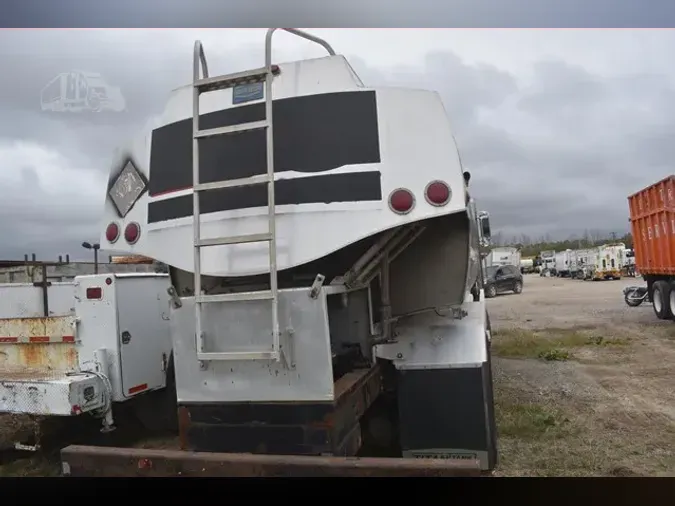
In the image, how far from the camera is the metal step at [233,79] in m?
2.43

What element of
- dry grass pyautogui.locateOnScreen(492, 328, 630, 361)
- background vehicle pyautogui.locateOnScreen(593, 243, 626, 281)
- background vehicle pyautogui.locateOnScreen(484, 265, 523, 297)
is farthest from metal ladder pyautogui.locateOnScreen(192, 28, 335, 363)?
background vehicle pyautogui.locateOnScreen(593, 243, 626, 281)

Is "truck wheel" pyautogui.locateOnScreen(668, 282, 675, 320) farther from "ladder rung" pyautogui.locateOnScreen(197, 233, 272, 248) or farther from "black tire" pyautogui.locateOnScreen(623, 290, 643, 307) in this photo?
"ladder rung" pyautogui.locateOnScreen(197, 233, 272, 248)

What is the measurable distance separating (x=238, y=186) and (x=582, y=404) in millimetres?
3990

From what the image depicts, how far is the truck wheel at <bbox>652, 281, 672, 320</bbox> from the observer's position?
11.0 meters

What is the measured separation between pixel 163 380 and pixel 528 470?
97.5 inches

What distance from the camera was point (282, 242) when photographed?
2.52m

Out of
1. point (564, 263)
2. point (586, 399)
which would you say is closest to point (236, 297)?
point (586, 399)

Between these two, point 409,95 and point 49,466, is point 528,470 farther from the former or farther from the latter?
point 49,466

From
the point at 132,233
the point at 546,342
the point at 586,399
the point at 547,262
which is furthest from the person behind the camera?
the point at 547,262

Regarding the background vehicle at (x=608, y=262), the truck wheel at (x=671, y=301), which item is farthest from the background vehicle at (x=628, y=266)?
the truck wheel at (x=671, y=301)

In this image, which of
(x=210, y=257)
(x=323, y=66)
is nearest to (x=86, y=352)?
(x=210, y=257)

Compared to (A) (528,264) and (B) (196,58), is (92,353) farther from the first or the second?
(A) (528,264)

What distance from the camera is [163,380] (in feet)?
13.3

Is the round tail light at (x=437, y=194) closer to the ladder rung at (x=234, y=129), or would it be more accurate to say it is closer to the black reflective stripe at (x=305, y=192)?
the black reflective stripe at (x=305, y=192)
